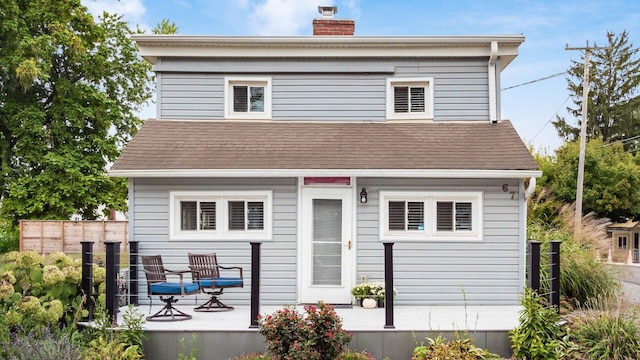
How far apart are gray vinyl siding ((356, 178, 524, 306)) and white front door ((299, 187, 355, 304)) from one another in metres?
0.21

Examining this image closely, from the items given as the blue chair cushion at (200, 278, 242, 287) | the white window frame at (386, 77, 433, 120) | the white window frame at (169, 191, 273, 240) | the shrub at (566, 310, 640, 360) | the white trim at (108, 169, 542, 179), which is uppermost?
the white window frame at (386, 77, 433, 120)

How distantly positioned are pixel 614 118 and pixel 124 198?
96.0 ft

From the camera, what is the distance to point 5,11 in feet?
51.2

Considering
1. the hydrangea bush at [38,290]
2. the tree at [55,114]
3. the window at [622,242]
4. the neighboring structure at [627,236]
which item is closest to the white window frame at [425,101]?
the hydrangea bush at [38,290]

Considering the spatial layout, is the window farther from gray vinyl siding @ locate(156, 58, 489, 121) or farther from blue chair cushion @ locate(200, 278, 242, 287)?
blue chair cushion @ locate(200, 278, 242, 287)

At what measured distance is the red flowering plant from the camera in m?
5.61

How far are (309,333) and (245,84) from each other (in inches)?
214

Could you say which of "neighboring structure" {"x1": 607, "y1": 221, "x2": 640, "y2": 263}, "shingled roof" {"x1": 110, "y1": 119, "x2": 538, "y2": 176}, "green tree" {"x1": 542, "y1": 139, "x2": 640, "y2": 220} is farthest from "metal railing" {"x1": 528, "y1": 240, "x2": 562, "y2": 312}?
"neighboring structure" {"x1": 607, "y1": 221, "x2": 640, "y2": 263}

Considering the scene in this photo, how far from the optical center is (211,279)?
780cm

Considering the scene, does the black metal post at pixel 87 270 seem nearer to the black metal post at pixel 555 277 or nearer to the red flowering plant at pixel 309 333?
the red flowering plant at pixel 309 333

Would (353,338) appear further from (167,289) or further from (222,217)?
(222,217)

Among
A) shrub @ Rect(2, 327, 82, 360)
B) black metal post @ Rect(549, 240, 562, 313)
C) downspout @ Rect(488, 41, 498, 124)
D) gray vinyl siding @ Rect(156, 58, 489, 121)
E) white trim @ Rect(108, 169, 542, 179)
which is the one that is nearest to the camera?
shrub @ Rect(2, 327, 82, 360)

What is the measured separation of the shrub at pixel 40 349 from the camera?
534 centimetres

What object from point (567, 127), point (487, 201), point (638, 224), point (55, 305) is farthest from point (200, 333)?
point (567, 127)
